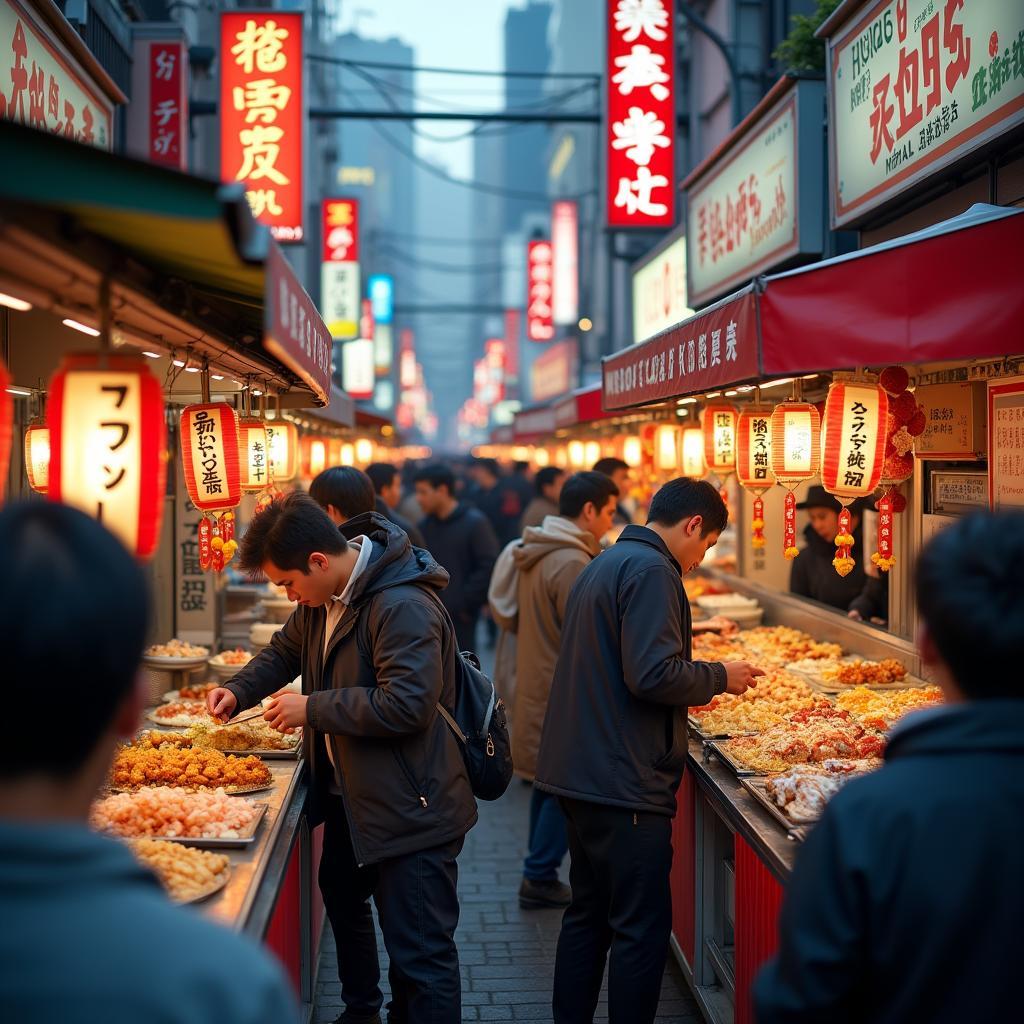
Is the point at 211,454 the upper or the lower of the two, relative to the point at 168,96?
lower

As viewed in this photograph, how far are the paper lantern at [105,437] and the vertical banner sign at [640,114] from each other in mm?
11688

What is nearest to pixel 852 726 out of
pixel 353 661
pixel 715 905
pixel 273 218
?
pixel 715 905

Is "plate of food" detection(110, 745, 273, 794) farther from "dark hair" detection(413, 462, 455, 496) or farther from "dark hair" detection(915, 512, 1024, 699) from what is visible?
"dark hair" detection(413, 462, 455, 496)

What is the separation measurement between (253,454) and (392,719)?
3039mm

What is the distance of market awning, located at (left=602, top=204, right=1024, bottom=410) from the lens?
13.6 ft

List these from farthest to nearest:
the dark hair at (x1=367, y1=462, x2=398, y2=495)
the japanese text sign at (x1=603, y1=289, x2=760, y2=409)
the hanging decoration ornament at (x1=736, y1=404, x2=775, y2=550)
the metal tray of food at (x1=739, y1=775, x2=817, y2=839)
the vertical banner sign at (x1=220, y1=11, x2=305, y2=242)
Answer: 1. the vertical banner sign at (x1=220, y1=11, x2=305, y2=242)
2. the dark hair at (x1=367, y1=462, x2=398, y2=495)
3. the hanging decoration ornament at (x1=736, y1=404, x2=775, y2=550)
4. the japanese text sign at (x1=603, y1=289, x2=760, y2=409)
5. the metal tray of food at (x1=739, y1=775, x2=817, y2=839)

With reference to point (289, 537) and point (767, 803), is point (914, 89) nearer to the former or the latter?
point (767, 803)

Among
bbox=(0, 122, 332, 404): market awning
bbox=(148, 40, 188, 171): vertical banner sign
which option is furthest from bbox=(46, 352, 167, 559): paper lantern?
bbox=(148, 40, 188, 171): vertical banner sign

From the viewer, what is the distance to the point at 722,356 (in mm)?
5828

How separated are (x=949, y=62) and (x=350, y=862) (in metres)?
5.20

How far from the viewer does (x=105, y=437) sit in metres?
3.44

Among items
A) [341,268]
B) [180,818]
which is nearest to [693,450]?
[180,818]

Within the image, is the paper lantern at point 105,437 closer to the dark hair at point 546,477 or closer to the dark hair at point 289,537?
the dark hair at point 289,537

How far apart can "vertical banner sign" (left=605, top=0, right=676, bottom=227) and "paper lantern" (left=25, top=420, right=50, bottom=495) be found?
985cm
